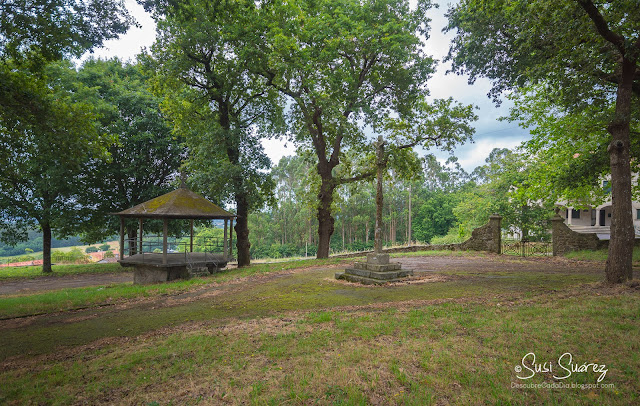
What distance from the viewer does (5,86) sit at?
7.37 meters

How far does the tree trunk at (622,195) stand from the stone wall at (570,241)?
10020 mm

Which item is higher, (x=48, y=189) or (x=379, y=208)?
(x=48, y=189)

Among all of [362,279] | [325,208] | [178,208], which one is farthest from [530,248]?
[178,208]

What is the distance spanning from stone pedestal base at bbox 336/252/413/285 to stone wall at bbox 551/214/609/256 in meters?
11.2

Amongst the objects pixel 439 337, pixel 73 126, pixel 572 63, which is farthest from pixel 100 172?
pixel 572 63

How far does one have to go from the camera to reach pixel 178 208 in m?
13.3

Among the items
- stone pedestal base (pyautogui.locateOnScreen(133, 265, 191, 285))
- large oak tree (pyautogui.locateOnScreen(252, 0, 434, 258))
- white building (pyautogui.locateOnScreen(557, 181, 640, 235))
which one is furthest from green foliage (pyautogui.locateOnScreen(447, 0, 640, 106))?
white building (pyautogui.locateOnScreen(557, 181, 640, 235))

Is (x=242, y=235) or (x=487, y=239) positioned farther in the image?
(x=487, y=239)

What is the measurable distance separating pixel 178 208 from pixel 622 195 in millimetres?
13947

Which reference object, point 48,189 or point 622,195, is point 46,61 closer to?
point 48,189

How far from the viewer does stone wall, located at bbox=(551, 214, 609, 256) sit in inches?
648

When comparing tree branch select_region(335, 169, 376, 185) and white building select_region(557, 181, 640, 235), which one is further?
white building select_region(557, 181, 640, 235)

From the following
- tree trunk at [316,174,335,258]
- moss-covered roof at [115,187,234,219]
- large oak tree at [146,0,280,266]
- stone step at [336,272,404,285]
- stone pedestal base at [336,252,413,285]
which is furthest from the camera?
tree trunk at [316,174,335,258]

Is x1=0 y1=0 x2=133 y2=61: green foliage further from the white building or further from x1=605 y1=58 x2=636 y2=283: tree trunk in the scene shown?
the white building
